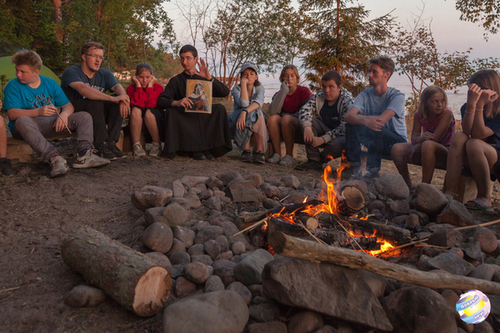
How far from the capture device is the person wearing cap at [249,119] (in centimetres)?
523

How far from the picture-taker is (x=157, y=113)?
17.0 ft

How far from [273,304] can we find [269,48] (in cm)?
1160

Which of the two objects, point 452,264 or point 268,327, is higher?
point 452,264

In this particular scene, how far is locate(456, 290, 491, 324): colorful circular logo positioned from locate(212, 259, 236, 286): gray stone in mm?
1222

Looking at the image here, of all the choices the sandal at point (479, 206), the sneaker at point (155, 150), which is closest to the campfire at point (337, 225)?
the sandal at point (479, 206)

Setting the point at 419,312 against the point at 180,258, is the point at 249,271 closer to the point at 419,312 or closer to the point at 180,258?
the point at 180,258

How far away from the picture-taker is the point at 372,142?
4586 mm

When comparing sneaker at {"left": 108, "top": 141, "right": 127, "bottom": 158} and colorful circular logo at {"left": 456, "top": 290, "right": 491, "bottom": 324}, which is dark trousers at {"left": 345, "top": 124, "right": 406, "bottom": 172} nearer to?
colorful circular logo at {"left": 456, "top": 290, "right": 491, "bottom": 324}

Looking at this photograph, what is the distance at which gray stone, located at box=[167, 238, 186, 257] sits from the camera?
2.38 metres

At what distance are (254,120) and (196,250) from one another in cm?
316

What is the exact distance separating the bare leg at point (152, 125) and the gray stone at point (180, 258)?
10.4ft

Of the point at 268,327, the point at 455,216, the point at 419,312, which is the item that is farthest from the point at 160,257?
the point at 455,216

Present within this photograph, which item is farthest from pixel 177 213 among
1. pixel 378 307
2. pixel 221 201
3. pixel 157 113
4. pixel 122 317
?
pixel 157 113

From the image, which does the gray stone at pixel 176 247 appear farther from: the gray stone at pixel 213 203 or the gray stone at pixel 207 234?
the gray stone at pixel 213 203
